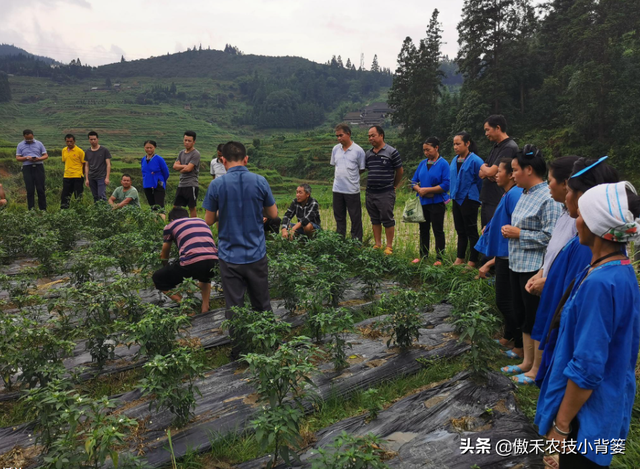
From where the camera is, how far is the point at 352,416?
3.18m

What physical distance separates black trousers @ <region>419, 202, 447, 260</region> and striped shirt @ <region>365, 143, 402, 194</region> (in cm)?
75

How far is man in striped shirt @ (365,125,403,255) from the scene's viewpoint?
6902 millimetres

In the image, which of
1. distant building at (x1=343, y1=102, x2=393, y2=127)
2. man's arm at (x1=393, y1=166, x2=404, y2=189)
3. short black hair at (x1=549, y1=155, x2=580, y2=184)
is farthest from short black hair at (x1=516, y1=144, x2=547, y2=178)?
distant building at (x1=343, y1=102, x2=393, y2=127)

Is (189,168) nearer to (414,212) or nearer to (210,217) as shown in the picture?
(414,212)

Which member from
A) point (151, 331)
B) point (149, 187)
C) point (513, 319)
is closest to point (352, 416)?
point (151, 331)

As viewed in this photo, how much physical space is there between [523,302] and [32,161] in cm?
1021

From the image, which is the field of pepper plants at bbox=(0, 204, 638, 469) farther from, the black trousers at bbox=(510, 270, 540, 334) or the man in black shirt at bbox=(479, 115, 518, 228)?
the man in black shirt at bbox=(479, 115, 518, 228)

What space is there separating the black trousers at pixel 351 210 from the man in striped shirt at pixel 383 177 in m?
0.22

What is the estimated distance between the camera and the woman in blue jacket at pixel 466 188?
5711mm

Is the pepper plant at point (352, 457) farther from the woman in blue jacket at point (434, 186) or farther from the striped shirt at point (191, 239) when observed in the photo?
the woman in blue jacket at point (434, 186)

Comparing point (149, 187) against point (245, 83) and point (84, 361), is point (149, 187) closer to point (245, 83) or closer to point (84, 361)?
point (84, 361)

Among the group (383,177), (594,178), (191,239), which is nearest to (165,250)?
(191,239)

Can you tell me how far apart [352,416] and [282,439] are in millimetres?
744

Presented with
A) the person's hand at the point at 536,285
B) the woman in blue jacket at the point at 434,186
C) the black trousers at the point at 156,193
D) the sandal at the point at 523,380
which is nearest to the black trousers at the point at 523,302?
the sandal at the point at 523,380
